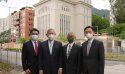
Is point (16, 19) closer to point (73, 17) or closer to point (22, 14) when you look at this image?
point (22, 14)

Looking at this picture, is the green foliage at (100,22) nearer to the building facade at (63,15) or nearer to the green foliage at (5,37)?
the building facade at (63,15)

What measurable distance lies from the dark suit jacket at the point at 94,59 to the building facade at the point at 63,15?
98.1 m

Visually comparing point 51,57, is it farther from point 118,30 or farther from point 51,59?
point 118,30

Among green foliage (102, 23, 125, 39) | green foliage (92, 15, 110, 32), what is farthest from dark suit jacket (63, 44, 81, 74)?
green foliage (92, 15, 110, 32)

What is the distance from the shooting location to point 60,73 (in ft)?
26.8

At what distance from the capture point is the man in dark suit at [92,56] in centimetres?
775

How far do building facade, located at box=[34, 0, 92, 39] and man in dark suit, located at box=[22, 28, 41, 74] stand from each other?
97.1 metres

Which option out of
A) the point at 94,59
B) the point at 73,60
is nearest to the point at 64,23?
the point at 73,60

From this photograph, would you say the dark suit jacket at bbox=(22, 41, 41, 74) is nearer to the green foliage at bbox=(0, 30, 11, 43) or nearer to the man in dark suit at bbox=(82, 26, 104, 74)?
the man in dark suit at bbox=(82, 26, 104, 74)

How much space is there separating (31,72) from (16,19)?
14170 centimetres

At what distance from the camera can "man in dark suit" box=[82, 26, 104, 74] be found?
25.4ft

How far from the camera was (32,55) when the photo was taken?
8.77 meters

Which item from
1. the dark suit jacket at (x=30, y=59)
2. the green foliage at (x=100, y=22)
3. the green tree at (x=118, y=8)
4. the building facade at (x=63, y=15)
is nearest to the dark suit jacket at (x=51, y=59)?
the dark suit jacket at (x=30, y=59)

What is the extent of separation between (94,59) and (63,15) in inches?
4069
